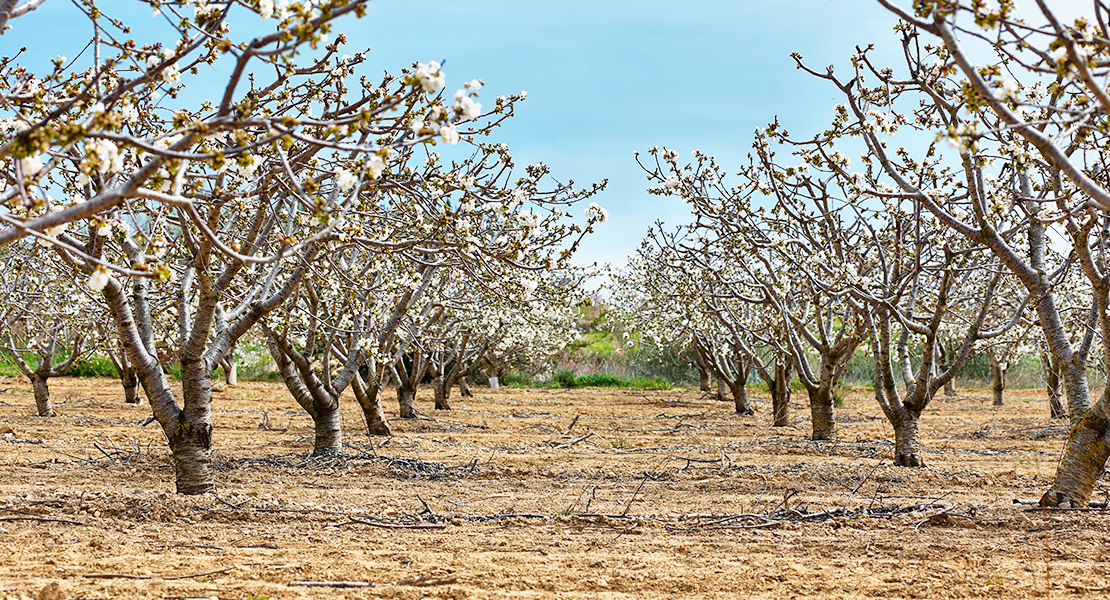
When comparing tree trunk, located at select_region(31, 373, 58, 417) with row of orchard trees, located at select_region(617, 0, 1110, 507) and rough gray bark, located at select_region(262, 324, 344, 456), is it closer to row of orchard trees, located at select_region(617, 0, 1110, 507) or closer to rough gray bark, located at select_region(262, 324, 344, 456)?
rough gray bark, located at select_region(262, 324, 344, 456)

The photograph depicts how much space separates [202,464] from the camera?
22.1 ft

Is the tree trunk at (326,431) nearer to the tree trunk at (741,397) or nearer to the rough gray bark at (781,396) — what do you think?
the rough gray bark at (781,396)

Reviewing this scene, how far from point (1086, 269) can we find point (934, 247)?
10.6 ft

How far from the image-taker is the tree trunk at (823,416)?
11.8 metres

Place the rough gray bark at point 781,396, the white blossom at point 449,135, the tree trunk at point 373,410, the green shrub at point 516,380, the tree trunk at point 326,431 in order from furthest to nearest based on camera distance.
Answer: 1. the green shrub at point 516,380
2. the rough gray bark at point 781,396
3. the tree trunk at point 373,410
4. the tree trunk at point 326,431
5. the white blossom at point 449,135

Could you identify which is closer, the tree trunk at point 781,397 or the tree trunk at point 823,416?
the tree trunk at point 823,416

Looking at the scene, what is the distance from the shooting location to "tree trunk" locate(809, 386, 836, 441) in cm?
1178

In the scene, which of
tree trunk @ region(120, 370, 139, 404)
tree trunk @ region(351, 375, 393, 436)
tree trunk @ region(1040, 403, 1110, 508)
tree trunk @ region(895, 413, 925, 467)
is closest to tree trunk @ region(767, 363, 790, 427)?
tree trunk @ region(895, 413, 925, 467)

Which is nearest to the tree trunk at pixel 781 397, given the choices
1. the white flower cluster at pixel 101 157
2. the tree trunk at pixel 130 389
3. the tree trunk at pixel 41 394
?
the white flower cluster at pixel 101 157

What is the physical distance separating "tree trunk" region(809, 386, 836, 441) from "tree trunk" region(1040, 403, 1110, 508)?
18.6ft

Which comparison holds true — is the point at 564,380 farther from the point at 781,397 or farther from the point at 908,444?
the point at 908,444

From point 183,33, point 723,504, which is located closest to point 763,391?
point 723,504

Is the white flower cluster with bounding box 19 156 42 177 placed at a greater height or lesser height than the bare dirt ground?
greater

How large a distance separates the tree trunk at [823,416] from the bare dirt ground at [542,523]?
1.06 feet
